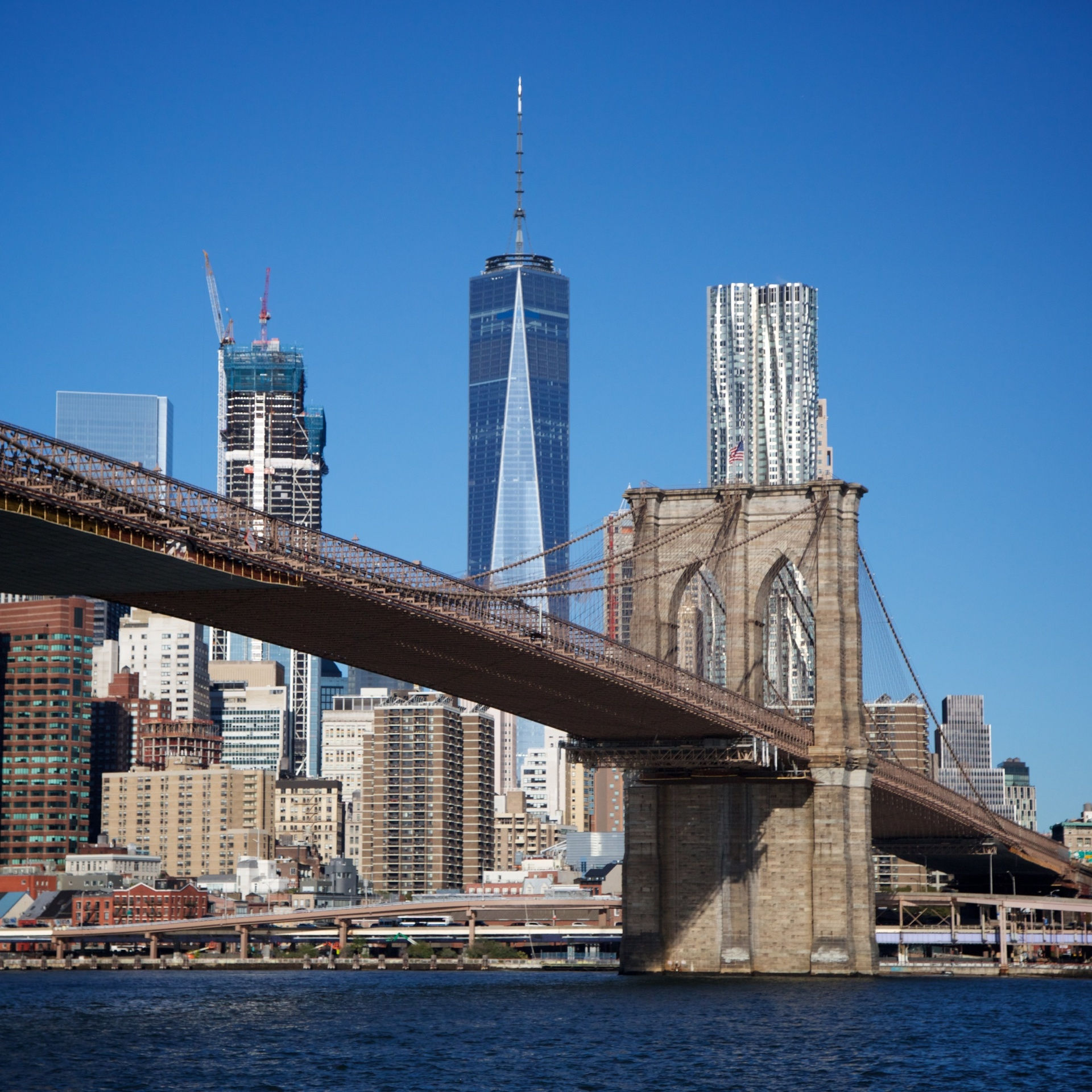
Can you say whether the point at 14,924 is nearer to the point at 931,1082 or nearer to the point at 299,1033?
the point at 299,1033

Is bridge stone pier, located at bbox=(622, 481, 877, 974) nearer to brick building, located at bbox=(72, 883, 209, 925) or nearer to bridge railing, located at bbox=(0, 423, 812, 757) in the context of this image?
bridge railing, located at bbox=(0, 423, 812, 757)

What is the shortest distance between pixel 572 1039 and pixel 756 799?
976 inches

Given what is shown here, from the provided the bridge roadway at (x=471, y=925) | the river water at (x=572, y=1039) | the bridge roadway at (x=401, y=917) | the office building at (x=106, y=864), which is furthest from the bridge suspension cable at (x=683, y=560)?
the office building at (x=106, y=864)

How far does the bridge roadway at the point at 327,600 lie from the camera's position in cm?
4347

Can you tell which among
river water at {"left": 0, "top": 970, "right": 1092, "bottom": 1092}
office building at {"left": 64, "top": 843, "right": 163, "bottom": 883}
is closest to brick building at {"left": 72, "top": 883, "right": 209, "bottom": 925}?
office building at {"left": 64, "top": 843, "right": 163, "bottom": 883}

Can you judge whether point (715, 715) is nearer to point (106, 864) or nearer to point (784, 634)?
point (784, 634)

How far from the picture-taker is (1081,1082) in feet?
149

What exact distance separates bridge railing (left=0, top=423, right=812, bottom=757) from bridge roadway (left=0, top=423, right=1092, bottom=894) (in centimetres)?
4

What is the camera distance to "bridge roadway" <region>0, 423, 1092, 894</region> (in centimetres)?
4347

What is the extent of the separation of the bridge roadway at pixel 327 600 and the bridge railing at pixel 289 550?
0.14 ft

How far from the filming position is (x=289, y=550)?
49.6 meters

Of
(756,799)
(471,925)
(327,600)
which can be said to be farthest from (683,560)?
(471,925)

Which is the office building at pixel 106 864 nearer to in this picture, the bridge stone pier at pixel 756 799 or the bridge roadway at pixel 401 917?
the bridge roadway at pixel 401 917

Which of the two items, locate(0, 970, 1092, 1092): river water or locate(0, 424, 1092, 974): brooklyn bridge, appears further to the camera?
locate(0, 424, 1092, 974): brooklyn bridge
